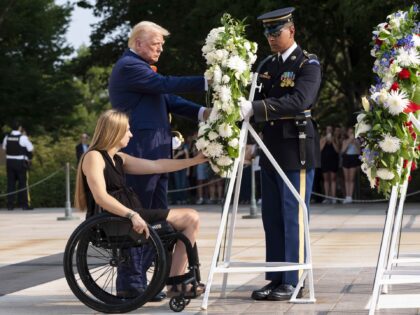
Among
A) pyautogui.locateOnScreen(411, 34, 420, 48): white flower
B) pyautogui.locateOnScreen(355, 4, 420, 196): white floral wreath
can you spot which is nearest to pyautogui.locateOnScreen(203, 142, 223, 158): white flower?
pyautogui.locateOnScreen(355, 4, 420, 196): white floral wreath

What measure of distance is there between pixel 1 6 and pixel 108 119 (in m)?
37.2

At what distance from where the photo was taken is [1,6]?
4397cm

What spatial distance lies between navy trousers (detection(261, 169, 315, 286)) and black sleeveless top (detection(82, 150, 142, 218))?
1.03m

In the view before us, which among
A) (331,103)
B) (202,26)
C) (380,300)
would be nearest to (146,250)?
(380,300)

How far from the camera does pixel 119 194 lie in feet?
25.4

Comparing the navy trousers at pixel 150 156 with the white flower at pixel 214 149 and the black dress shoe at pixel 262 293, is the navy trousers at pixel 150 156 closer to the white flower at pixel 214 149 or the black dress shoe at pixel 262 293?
the white flower at pixel 214 149

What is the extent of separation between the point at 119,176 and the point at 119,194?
15 cm

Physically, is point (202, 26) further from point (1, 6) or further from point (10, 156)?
point (1, 6)

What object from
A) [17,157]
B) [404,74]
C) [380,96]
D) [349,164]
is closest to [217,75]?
[380,96]

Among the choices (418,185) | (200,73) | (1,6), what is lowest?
(418,185)

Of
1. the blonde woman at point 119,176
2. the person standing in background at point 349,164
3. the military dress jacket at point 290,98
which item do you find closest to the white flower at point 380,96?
the military dress jacket at point 290,98

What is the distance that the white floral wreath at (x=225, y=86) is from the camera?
7551mm

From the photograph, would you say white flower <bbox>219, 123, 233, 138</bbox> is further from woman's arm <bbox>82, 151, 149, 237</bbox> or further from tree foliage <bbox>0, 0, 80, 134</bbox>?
tree foliage <bbox>0, 0, 80, 134</bbox>

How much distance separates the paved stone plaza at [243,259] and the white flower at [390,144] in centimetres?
106
